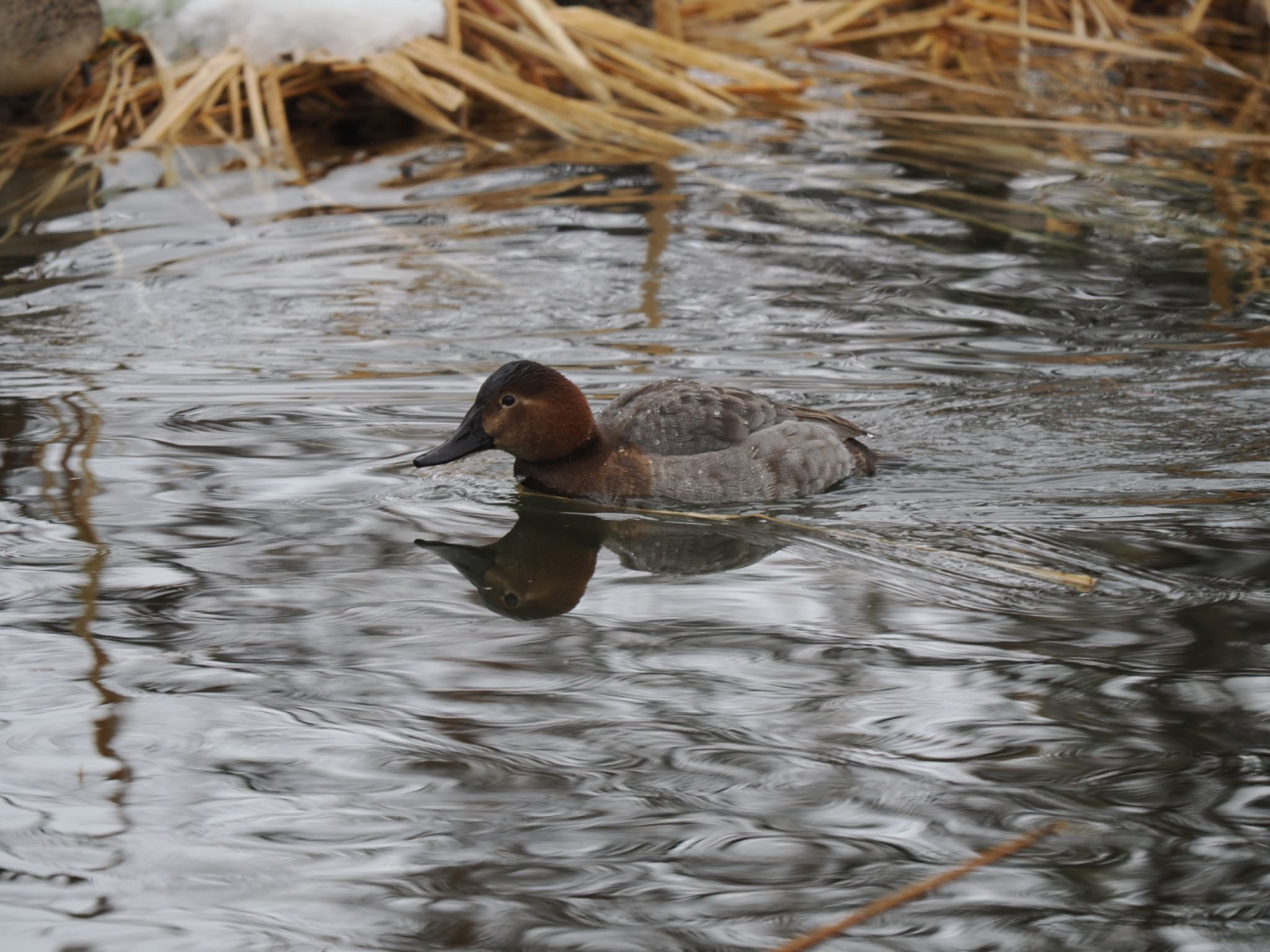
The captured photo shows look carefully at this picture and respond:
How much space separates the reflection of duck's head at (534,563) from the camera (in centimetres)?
503

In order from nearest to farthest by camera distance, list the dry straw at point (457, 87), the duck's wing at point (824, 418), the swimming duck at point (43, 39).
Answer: the duck's wing at point (824, 418) → the swimming duck at point (43, 39) → the dry straw at point (457, 87)

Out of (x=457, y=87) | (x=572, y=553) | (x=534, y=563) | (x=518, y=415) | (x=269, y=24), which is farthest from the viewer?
(x=457, y=87)

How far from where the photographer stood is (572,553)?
5.49 metres

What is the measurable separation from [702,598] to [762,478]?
0.92 meters

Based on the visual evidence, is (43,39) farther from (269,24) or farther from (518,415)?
(518,415)

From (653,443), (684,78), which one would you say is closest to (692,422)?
(653,443)

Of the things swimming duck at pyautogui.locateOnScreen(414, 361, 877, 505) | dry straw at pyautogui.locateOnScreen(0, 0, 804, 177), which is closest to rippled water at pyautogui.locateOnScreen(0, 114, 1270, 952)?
swimming duck at pyautogui.locateOnScreen(414, 361, 877, 505)

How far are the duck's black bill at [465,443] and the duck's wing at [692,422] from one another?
476mm

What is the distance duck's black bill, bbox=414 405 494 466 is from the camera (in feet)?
18.8

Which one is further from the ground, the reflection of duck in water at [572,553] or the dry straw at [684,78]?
the dry straw at [684,78]

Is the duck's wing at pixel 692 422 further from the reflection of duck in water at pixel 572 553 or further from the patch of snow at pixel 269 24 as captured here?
the patch of snow at pixel 269 24

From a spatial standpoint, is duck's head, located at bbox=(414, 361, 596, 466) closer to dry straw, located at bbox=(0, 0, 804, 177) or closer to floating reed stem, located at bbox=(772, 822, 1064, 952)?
floating reed stem, located at bbox=(772, 822, 1064, 952)

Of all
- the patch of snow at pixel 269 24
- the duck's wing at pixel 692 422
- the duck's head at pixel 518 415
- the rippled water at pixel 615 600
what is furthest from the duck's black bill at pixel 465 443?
the patch of snow at pixel 269 24

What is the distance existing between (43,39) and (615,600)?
20.4ft
